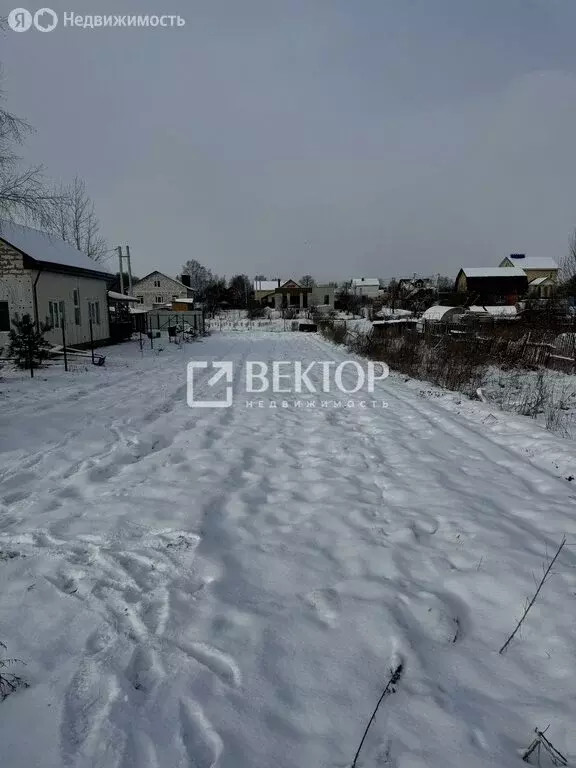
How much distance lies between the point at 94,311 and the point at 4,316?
15.4 ft

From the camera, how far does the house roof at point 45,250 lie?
14.6 metres

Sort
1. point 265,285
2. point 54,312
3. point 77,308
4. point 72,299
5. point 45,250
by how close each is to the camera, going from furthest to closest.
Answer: point 265,285
point 77,308
point 72,299
point 45,250
point 54,312

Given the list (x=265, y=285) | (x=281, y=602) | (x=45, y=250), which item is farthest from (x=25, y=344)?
(x=265, y=285)

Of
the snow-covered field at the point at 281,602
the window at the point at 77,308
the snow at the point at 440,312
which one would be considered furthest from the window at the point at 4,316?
the snow at the point at 440,312

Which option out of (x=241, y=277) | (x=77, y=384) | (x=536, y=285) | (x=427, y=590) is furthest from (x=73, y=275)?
(x=241, y=277)

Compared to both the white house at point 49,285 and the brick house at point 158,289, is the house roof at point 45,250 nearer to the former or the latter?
the white house at point 49,285

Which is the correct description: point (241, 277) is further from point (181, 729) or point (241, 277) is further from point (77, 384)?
point (181, 729)

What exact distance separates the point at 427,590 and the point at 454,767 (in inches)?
45.2

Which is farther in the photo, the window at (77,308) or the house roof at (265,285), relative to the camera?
the house roof at (265,285)

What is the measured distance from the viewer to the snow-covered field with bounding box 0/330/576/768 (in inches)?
77.7

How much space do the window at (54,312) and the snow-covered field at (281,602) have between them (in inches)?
462

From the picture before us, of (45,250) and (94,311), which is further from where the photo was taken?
(94,311)

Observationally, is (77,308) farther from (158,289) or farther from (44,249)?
(158,289)

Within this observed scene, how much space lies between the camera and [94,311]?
19469 millimetres
